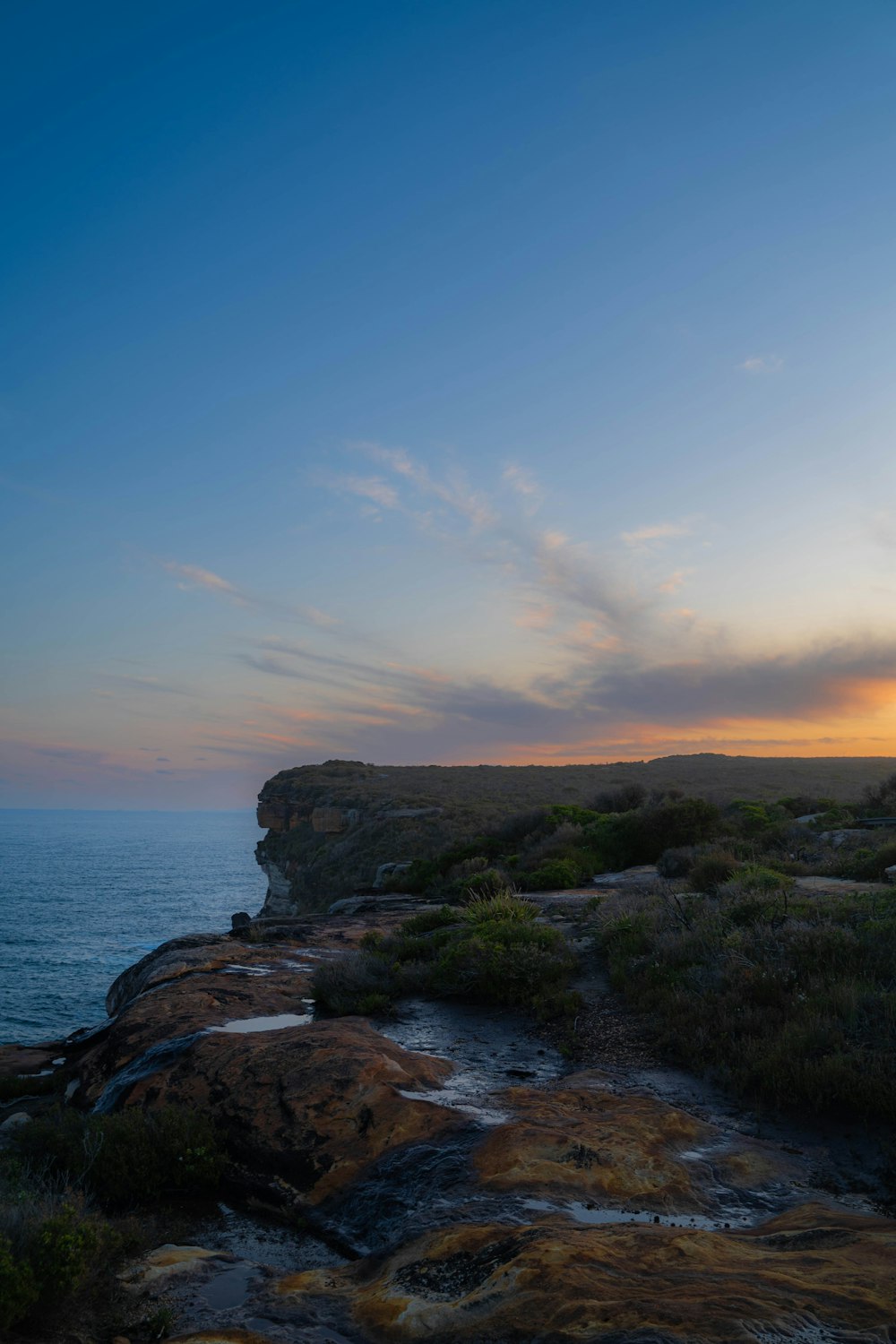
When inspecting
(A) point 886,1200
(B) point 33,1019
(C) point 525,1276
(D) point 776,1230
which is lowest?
(B) point 33,1019

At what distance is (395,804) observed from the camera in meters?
38.6

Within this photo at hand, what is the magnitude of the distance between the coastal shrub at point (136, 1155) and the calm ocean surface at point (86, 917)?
19459 millimetres

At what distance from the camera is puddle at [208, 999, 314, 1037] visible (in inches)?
307

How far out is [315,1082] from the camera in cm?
599

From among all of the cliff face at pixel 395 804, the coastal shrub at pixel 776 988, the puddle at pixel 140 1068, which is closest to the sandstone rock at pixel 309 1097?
the puddle at pixel 140 1068

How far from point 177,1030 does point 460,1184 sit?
4378 mm

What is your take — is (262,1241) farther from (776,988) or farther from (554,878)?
(554,878)

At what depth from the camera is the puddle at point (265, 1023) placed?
779cm

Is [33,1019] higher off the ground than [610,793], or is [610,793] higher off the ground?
[610,793]

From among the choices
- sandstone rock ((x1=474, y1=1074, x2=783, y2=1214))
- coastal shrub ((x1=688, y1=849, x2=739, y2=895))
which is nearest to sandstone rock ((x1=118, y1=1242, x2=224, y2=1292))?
sandstone rock ((x1=474, y1=1074, x2=783, y2=1214))

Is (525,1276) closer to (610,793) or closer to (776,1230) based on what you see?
(776,1230)

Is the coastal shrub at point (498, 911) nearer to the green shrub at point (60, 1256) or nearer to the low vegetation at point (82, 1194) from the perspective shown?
the low vegetation at point (82, 1194)

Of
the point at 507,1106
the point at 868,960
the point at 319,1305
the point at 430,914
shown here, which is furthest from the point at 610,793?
the point at 319,1305

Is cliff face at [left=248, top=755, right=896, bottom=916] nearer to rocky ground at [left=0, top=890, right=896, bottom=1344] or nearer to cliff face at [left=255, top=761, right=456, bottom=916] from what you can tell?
cliff face at [left=255, top=761, right=456, bottom=916]
